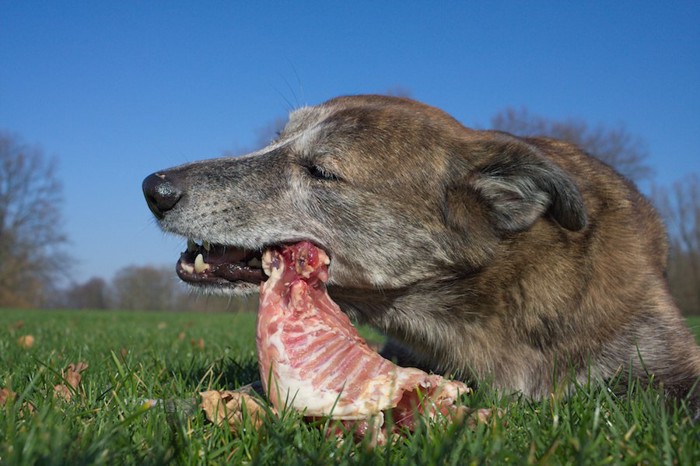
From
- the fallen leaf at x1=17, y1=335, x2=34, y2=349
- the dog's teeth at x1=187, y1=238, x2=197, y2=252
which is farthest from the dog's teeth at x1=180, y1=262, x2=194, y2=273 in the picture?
the fallen leaf at x1=17, y1=335, x2=34, y2=349

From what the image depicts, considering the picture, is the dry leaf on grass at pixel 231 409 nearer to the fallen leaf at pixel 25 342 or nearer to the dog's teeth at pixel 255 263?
the dog's teeth at pixel 255 263

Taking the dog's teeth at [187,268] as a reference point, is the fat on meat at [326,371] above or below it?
below

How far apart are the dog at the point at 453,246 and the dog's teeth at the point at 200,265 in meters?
0.01

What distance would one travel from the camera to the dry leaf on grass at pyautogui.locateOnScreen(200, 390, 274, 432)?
2240 millimetres

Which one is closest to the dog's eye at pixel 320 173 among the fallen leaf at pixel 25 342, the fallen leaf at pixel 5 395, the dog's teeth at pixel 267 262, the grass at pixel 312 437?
the dog's teeth at pixel 267 262

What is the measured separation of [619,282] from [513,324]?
2.01 ft

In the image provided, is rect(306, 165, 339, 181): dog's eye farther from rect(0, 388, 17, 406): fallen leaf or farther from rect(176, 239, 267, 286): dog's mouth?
rect(0, 388, 17, 406): fallen leaf

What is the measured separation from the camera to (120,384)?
9.55 feet

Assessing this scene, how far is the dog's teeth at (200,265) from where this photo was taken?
10.6 ft

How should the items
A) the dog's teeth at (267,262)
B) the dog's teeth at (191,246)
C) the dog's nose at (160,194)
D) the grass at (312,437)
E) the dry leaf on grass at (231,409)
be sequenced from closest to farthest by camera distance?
the grass at (312,437)
the dry leaf on grass at (231,409)
the dog's teeth at (267,262)
the dog's nose at (160,194)
the dog's teeth at (191,246)

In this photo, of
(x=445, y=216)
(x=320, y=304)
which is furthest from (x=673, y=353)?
(x=320, y=304)

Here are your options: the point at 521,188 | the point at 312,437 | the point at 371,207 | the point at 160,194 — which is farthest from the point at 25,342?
the point at 521,188

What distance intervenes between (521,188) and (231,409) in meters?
1.80

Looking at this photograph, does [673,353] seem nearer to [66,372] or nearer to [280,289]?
[280,289]
